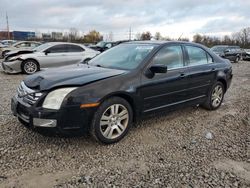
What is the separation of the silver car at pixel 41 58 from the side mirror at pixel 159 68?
640 centimetres

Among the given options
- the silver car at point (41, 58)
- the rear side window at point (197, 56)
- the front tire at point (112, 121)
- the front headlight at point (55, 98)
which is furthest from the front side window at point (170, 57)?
the silver car at point (41, 58)

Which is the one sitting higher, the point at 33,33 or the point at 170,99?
the point at 33,33

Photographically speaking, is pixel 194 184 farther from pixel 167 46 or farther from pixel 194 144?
pixel 167 46

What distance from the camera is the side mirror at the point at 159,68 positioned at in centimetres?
377

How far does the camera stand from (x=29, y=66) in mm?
9953

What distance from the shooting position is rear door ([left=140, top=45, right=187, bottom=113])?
3.89m

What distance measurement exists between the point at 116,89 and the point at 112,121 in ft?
1.59

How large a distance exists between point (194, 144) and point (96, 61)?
2257 millimetres

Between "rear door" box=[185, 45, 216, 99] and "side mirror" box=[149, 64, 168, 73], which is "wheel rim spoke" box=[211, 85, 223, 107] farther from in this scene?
"side mirror" box=[149, 64, 168, 73]

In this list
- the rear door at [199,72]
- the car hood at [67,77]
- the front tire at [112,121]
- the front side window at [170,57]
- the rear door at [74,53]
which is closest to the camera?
the car hood at [67,77]

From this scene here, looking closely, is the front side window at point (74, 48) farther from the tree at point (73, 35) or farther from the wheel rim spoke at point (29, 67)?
the tree at point (73, 35)

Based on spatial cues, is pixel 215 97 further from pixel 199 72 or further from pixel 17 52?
pixel 17 52

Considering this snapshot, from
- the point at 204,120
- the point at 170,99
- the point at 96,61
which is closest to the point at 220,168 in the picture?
the point at 170,99

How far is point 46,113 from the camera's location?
3105 mm
